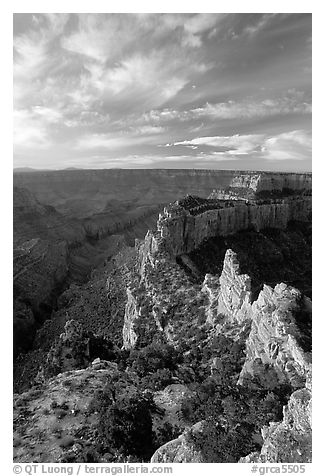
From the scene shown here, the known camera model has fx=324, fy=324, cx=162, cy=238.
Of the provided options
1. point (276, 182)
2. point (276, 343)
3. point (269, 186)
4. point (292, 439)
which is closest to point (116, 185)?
point (276, 182)

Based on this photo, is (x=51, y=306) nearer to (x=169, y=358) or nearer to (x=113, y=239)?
(x=169, y=358)

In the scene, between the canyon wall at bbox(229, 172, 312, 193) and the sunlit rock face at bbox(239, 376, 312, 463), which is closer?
the sunlit rock face at bbox(239, 376, 312, 463)

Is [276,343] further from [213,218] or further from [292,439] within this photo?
[213,218]

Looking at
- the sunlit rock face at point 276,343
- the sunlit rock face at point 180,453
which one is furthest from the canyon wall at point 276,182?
the sunlit rock face at point 180,453

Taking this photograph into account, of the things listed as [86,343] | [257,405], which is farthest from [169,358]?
[257,405]

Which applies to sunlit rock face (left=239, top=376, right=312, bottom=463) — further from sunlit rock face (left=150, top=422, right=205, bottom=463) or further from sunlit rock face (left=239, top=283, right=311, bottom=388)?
sunlit rock face (left=239, top=283, right=311, bottom=388)

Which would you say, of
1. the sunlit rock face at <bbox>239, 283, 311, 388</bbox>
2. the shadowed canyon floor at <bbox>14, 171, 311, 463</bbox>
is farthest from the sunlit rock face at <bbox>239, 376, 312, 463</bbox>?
the sunlit rock face at <bbox>239, 283, 311, 388</bbox>

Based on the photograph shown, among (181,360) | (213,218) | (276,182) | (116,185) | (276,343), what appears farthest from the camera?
(116,185)

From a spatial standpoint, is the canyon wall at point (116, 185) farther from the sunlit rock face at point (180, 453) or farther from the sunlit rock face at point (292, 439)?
the sunlit rock face at point (292, 439)
